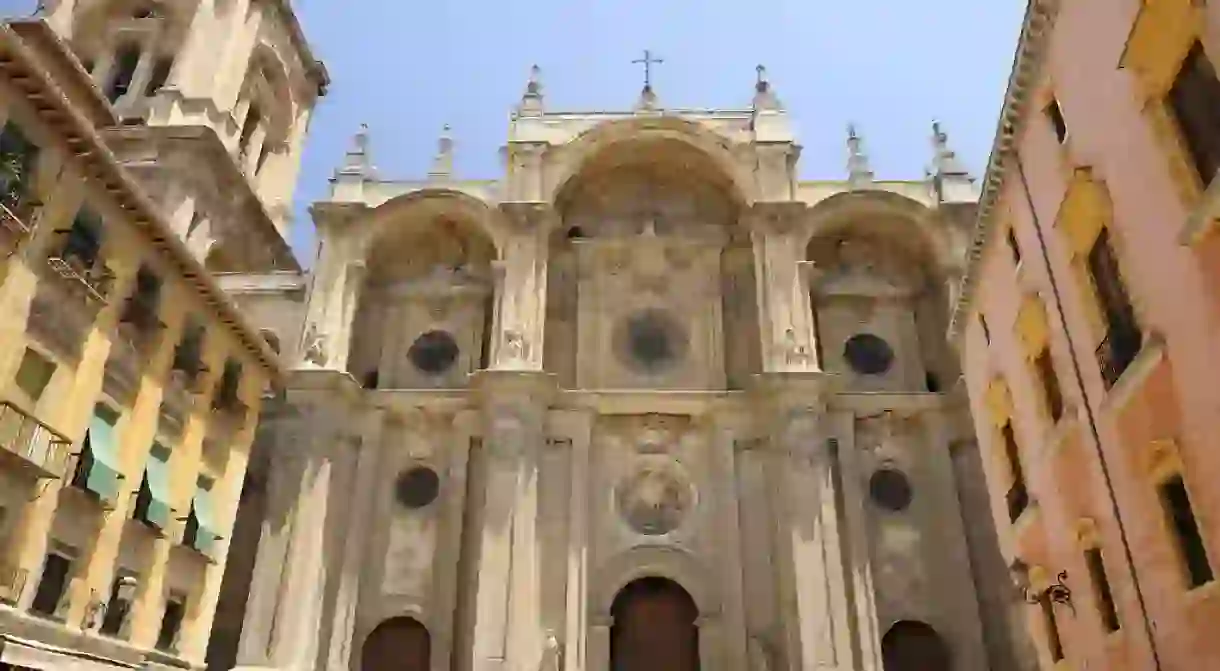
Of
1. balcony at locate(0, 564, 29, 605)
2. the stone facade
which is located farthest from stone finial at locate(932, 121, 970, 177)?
balcony at locate(0, 564, 29, 605)

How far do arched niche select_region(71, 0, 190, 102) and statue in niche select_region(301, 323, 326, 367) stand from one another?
11.7 metres

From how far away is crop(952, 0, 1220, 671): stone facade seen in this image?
29.2 ft

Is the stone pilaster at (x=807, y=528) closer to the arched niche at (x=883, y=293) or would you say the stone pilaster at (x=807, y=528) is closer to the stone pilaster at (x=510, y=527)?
the arched niche at (x=883, y=293)

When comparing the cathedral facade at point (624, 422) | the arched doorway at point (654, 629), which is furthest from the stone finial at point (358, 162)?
the arched doorway at point (654, 629)

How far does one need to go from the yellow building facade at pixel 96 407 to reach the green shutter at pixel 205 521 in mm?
47

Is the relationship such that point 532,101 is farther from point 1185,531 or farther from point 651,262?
point 1185,531

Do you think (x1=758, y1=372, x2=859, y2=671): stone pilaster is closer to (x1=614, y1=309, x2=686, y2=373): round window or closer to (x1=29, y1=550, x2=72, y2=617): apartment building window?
(x1=614, y1=309, x2=686, y2=373): round window

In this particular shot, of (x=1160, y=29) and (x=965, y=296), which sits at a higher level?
(x=965, y=296)

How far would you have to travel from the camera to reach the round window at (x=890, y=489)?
22938 millimetres

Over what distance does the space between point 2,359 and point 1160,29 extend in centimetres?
1511

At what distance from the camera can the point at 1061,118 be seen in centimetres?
1202

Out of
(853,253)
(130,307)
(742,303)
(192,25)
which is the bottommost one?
(130,307)

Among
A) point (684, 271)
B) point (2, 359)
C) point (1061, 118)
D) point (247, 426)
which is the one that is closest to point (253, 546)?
point (247, 426)

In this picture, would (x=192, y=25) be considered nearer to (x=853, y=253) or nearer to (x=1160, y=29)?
(x=853, y=253)
